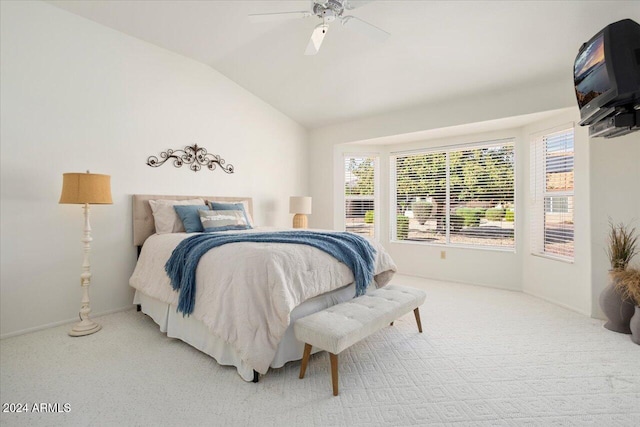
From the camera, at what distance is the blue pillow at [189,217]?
3344 mm

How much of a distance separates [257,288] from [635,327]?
291 centimetres

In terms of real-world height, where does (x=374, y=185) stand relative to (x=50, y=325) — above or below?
above

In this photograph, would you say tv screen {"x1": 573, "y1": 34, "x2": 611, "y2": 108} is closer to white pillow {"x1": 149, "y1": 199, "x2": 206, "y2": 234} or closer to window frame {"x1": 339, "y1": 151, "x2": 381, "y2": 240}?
window frame {"x1": 339, "y1": 151, "x2": 381, "y2": 240}

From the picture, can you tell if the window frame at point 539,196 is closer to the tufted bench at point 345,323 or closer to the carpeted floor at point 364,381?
the carpeted floor at point 364,381

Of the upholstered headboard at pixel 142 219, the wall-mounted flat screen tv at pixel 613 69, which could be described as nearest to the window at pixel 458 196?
the wall-mounted flat screen tv at pixel 613 69

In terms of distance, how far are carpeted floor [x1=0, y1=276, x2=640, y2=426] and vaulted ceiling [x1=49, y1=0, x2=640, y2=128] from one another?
254cm

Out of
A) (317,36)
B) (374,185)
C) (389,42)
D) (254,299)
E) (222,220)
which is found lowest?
(254,299)

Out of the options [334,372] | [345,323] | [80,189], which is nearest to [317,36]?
[345,323]

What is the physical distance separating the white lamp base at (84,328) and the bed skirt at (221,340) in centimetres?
46

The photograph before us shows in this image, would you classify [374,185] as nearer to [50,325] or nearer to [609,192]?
[609,192]

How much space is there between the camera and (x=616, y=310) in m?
2.72

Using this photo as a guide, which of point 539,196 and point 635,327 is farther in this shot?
point 539,196

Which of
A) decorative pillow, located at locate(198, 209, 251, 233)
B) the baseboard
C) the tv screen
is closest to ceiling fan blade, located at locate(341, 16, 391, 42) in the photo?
the tv screen

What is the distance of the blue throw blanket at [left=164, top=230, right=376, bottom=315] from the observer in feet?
7.56
